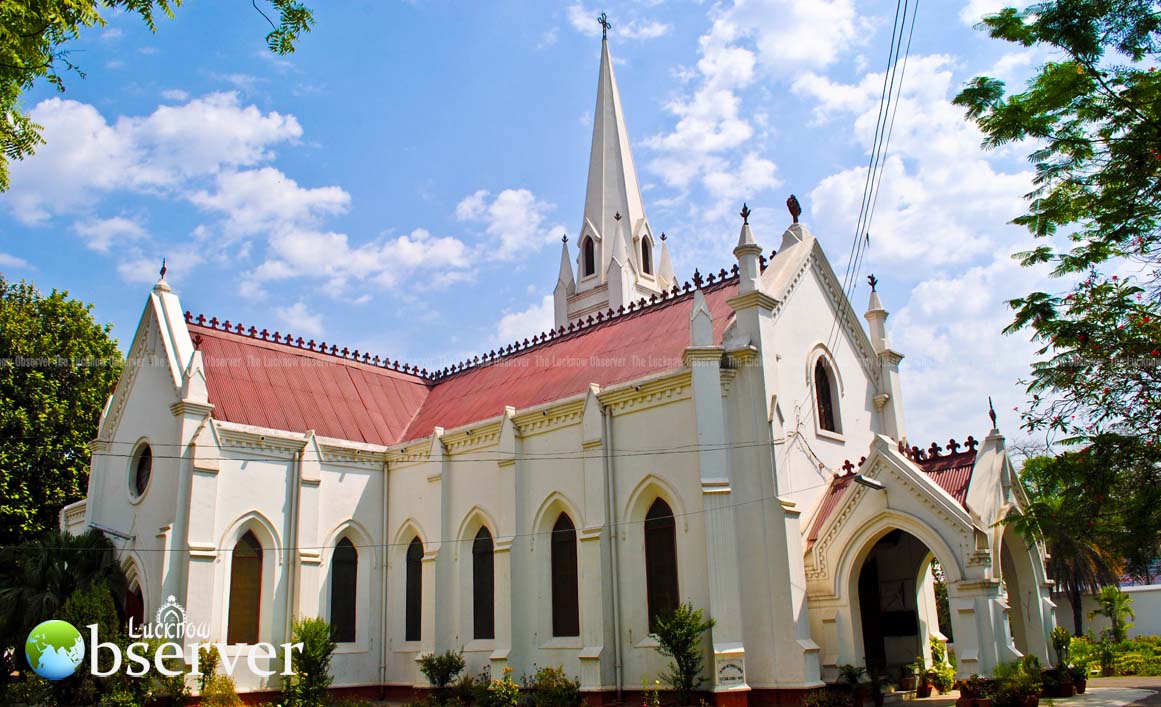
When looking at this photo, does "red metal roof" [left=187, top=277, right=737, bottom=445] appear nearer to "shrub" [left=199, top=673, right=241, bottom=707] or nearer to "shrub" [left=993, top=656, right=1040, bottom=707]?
"shrub" [left=199, top=673, right=241, bottom=707]

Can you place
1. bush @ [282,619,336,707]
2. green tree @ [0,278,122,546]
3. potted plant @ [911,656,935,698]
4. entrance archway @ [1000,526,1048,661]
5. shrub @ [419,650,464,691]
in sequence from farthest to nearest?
green tree @ [0,278,122,546], shrub @ [419,650,464,691], bush @ [282,619,336,707], potted plant @ [911,656,935,698], entrance archway @ [1000,526,1048,661]

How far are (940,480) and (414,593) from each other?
14.7 metres

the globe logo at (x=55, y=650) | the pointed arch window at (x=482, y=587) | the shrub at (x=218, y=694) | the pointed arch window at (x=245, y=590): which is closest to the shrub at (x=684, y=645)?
the pointed arch window at (x=482, y=587)

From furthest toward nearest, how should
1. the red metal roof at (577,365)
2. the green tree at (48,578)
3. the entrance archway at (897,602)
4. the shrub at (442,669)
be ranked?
1. the red metal roof at (577,365)
2. the shrub at (442,669)
3. the entrance archway at (897,602)
4. the green tree at (48,578)

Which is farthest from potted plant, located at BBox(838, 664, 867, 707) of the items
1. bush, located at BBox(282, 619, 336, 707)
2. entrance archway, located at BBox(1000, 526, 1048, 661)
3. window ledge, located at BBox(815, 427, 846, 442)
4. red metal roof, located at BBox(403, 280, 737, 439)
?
bush, located at BBox(282, 619, 336, 707)

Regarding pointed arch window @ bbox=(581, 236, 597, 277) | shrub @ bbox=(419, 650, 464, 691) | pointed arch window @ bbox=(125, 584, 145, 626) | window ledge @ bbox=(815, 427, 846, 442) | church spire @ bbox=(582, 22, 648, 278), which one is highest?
church spire @ bbox=(582, 22, 648, 278)

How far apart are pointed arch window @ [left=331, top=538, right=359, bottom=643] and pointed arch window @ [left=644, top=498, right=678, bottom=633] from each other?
9433mm

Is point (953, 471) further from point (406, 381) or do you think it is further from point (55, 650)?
point (55, 650)

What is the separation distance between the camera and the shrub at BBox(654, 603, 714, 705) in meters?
18.1

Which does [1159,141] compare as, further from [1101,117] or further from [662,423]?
[662,423]

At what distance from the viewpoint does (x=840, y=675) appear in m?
18.6

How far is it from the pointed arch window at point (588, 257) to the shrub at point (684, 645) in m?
27.5

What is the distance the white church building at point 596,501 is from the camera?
19.0 metres

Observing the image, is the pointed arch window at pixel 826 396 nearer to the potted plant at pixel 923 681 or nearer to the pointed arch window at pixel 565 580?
the potted plant at pixel 923 681
